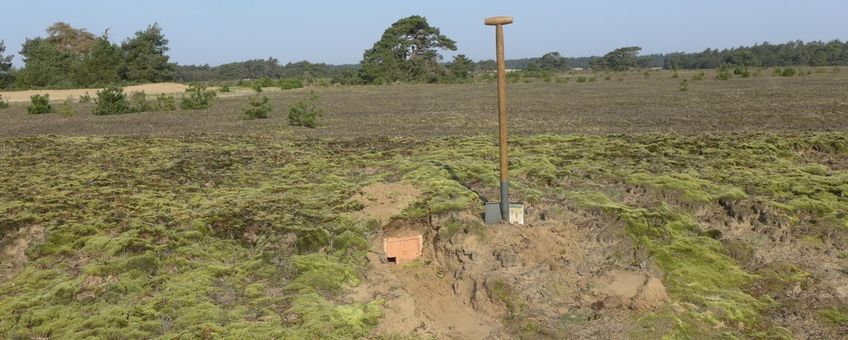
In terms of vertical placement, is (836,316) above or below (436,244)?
below

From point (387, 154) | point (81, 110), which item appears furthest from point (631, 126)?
point (81, 110)

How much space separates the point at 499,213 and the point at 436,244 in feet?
2.50

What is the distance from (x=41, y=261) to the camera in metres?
6.16

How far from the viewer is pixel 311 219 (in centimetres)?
719

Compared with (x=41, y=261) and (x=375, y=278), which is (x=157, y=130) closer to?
(x=41, y=261)

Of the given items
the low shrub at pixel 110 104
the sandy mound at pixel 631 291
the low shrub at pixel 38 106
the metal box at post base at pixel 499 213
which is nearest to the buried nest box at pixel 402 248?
the metal box at post base at pixel 499 213

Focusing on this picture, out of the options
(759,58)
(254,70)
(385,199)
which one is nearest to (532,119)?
(385,199)

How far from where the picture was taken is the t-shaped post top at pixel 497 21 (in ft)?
20.5

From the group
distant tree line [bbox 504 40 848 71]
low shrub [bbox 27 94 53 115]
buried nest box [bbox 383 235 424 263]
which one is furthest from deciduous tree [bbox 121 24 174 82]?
buried nest box [bbox 383 235 424 263]

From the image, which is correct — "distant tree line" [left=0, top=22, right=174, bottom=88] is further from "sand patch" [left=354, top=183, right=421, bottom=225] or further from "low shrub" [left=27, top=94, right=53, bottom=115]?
"sand patch" [left=354, top=183, right=421, bottom=225]

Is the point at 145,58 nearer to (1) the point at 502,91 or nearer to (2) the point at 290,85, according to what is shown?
(2) the point at 290,85

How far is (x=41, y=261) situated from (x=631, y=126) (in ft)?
46.8

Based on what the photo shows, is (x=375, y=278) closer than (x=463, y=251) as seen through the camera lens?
Yes

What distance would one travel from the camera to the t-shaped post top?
6.25 meters
